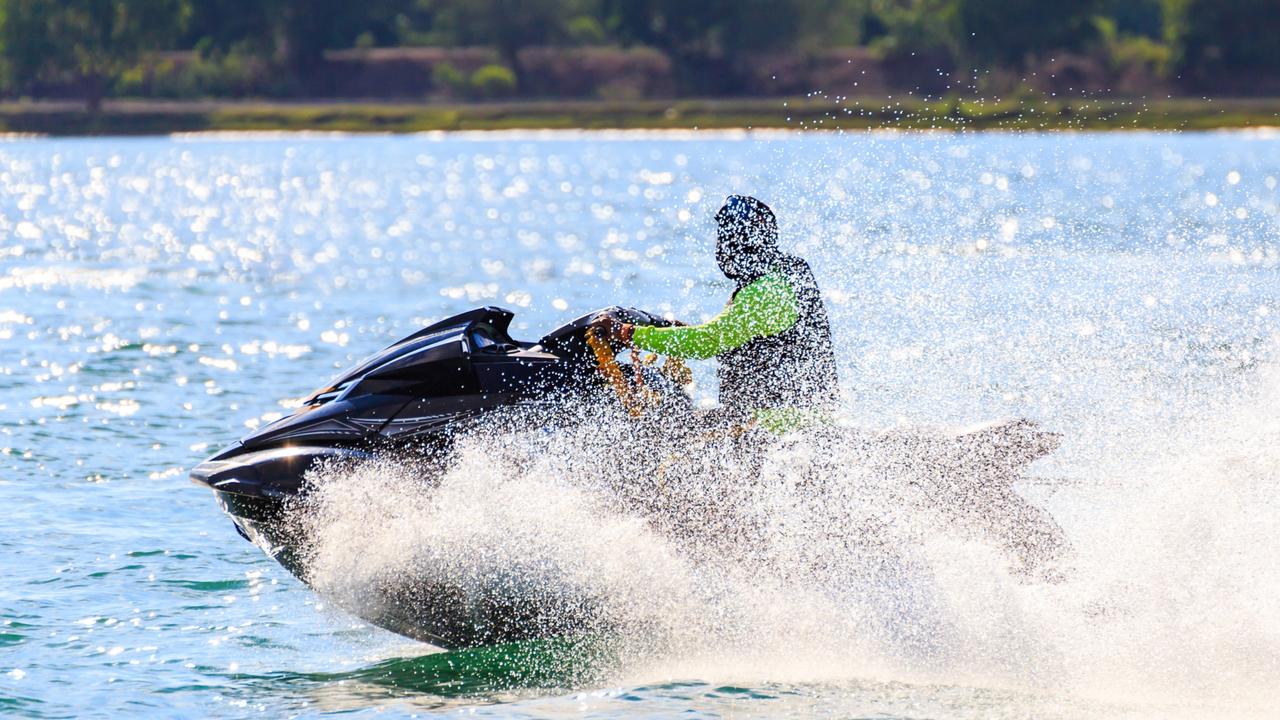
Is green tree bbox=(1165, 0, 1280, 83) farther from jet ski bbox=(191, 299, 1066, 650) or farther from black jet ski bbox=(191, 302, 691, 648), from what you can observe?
black jet ski bbox=(191, 302, 691, 648)

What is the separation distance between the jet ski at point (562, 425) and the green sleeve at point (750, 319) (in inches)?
11.8

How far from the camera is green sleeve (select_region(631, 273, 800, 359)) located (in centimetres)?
712

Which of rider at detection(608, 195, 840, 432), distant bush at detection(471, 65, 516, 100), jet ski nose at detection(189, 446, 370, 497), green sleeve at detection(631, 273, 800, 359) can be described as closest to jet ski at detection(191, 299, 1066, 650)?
jet ski nose at detection(189, 446, 370, 497)

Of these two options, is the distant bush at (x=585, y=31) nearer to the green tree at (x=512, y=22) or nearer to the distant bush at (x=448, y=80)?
the green tree at (x=512, y=22)

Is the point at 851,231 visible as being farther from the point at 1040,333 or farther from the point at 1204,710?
the point at 1204,710

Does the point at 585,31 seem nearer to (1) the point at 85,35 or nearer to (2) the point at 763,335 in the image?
(1) the point at 85,35

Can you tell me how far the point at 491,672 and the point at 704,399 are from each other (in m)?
3.05

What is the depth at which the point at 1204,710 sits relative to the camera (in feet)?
22.1

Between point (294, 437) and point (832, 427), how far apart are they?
7.42 ft

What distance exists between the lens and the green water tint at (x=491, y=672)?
24.5ft

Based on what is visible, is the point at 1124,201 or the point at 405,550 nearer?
the point at 405,550

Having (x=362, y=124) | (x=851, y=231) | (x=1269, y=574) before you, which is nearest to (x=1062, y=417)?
(x=1269, y=574)

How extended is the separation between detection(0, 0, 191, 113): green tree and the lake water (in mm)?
60626

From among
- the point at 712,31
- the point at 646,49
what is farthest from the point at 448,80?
the point at 712,31
